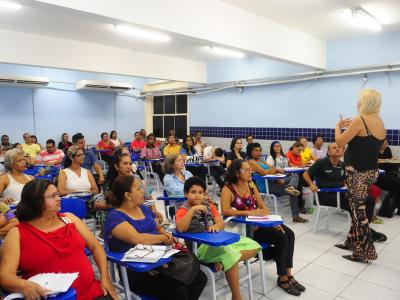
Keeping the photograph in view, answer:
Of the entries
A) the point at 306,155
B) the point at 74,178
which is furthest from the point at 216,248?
the point at 306,155

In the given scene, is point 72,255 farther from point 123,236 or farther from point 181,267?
point 181,267

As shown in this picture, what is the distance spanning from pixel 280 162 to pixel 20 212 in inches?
171

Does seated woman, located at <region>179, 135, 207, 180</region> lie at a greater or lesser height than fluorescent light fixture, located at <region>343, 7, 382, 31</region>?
lesser

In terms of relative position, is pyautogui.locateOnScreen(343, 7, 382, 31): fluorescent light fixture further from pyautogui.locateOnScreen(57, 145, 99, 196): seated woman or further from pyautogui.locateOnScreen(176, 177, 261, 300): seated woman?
pyautogui.locateOnScreen(57, 145, 99, 196): seated woman

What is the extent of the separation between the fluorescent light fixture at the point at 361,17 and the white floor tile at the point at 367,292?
3912 mm

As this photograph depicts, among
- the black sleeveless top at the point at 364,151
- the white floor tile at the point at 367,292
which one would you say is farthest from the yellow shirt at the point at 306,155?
the white floor tile at the point at 367,292

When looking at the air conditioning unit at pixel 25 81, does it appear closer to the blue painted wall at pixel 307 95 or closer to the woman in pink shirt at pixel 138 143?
the woman in pink shirt at pixel 138 143

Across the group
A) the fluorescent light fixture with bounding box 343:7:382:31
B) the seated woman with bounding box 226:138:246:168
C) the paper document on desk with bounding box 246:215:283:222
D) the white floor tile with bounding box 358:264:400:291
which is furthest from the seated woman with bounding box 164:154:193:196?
the fluorescent light fixture with bounding box 343:7:382:31

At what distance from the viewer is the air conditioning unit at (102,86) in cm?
970

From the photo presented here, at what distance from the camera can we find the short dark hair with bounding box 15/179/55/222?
5.73ft

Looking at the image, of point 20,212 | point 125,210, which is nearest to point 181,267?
point 125,210

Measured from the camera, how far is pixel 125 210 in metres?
2.20

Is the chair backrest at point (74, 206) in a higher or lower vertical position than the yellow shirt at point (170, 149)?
lower

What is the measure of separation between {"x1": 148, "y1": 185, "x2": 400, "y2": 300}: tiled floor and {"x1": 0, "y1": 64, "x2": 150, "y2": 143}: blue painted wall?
829 cm
